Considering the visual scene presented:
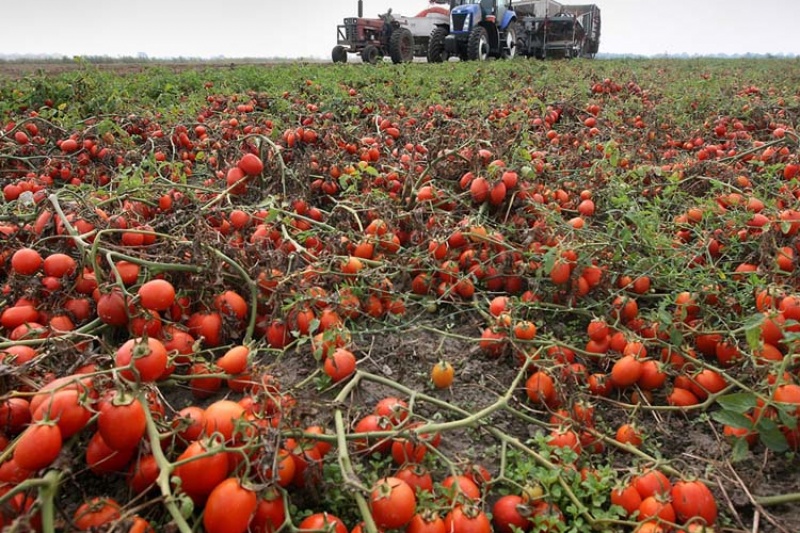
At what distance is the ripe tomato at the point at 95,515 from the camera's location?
1.27 m

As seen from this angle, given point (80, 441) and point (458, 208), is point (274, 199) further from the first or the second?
point (80, 441)

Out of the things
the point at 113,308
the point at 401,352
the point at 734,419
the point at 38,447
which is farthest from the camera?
the point at 401,352

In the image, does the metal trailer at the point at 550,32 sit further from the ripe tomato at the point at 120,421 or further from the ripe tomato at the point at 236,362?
the ripe tomato at the point at 120,421

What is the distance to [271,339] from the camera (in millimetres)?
2258

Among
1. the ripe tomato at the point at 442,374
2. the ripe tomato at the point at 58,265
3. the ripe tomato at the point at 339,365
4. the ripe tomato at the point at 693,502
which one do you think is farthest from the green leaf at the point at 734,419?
the ripe tomato at the point at 58,265

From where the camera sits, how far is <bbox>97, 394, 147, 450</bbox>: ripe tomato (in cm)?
132

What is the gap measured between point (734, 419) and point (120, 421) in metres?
1.80

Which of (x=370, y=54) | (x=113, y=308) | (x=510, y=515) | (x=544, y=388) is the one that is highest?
(x=370, y=54)

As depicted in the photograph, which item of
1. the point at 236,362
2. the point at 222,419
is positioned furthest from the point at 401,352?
the point at 222,419

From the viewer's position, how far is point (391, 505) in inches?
56.1

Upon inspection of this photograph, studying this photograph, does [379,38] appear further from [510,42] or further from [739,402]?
[739,402]

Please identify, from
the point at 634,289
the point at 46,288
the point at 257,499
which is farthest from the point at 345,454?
the point at 634,289

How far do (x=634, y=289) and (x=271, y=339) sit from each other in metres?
1.69

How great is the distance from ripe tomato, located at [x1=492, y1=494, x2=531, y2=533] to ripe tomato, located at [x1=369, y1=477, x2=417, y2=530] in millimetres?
333
